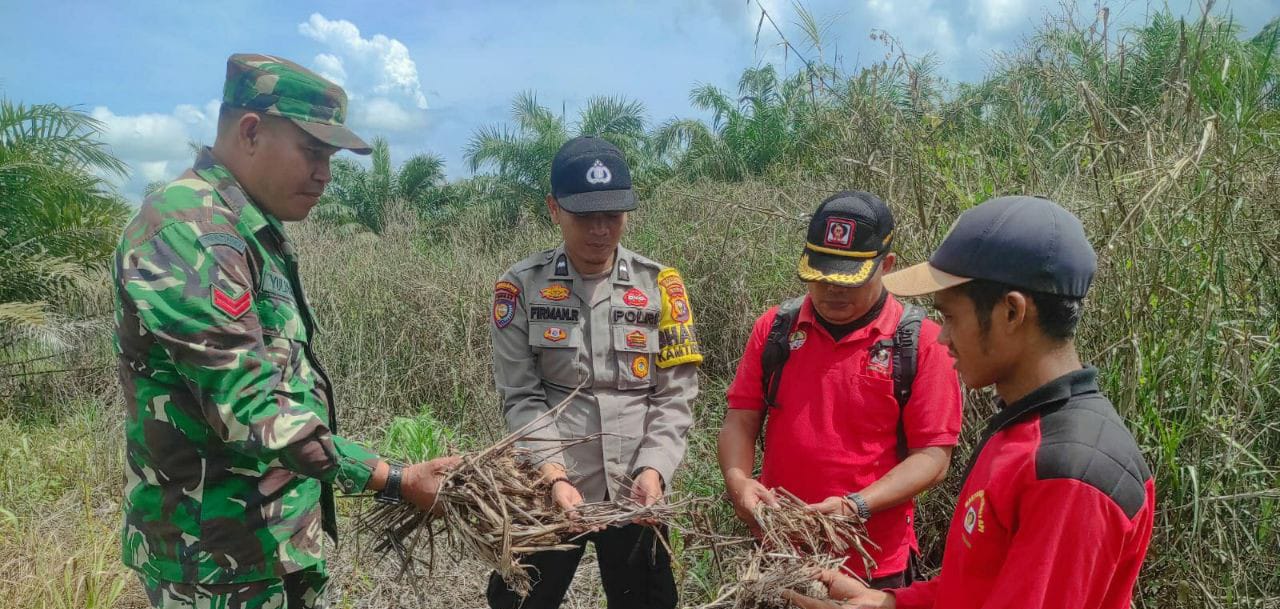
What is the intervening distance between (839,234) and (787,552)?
0.92 m

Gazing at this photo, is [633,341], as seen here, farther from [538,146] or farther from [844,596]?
[538,146]

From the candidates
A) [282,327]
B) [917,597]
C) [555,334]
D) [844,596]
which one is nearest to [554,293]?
[555,334]

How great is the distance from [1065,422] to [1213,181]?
224 cm

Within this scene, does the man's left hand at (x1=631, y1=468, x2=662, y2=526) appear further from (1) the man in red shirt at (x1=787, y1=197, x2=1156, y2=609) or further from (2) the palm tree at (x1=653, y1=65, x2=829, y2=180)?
(2) the palm tree at (x1=653, y1=65, x2=829, y2=180)

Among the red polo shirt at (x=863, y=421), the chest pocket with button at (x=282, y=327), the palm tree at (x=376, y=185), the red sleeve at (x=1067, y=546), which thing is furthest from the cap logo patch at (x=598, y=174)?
the palm tree at (x=376, y=185)

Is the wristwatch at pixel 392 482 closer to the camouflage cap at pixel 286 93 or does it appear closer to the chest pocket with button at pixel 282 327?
the chest pocket with button at pixel 282 327

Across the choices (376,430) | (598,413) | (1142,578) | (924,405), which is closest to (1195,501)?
(1142,578)

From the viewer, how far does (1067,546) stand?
127 cm

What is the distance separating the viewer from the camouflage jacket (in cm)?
177

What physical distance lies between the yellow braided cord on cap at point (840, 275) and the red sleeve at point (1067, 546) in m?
1.07

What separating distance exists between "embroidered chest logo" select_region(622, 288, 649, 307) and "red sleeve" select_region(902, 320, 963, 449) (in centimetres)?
92

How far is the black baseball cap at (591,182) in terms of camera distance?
102 inches

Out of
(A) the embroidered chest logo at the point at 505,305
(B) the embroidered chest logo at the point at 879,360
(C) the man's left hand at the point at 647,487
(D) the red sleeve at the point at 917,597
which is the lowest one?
(D) the red sleeve at the point at 917,597

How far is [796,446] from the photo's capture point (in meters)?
2.40
